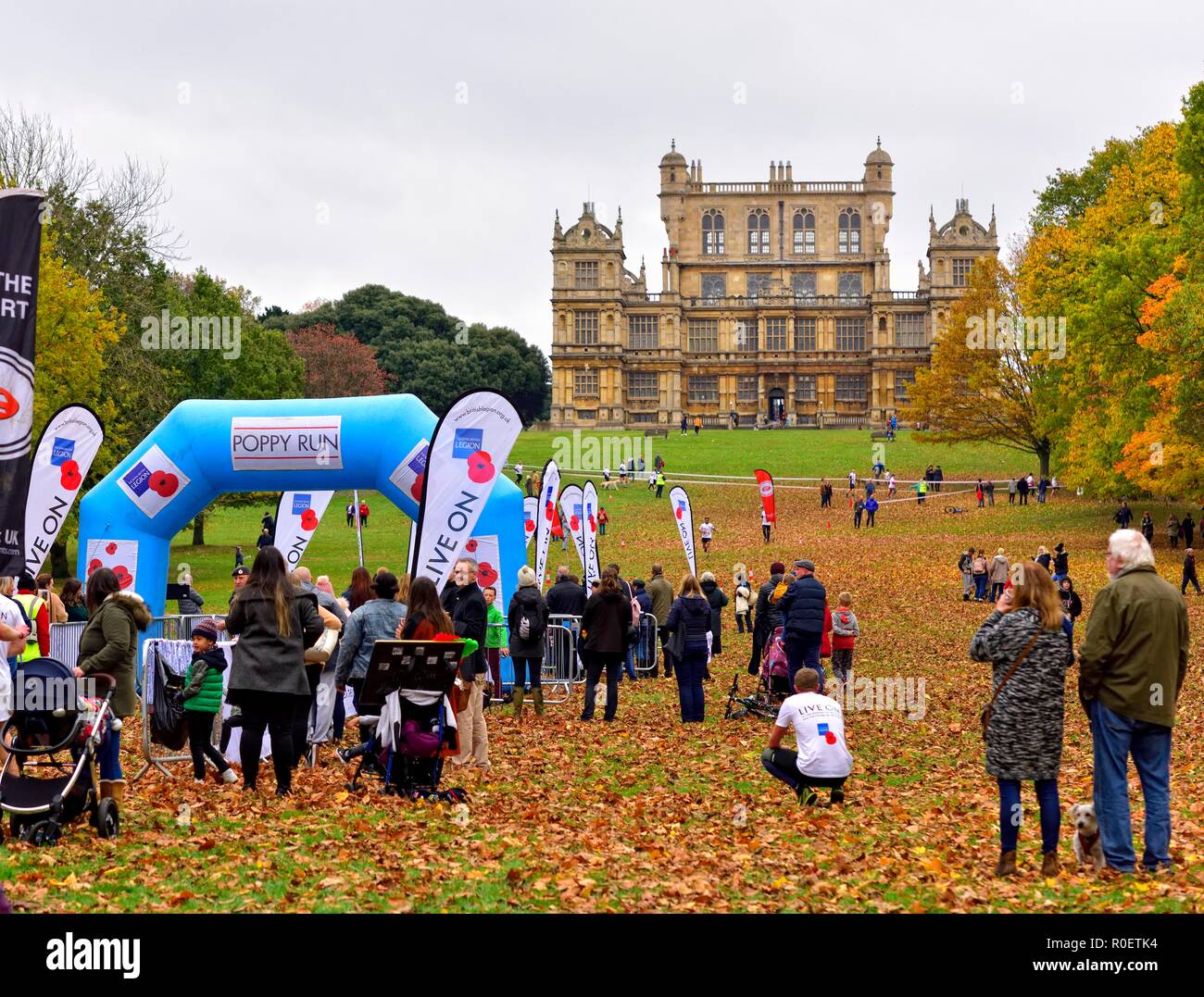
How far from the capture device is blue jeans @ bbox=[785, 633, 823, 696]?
15.1 m

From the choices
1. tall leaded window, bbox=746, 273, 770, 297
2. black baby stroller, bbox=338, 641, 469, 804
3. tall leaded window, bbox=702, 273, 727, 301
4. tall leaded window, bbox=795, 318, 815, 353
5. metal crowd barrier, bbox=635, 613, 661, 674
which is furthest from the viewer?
tall leaded window, bbox=702, 273, 727, 301

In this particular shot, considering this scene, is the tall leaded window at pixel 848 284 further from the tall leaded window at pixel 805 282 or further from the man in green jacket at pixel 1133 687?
the man in green jacket at pixel 1133 687

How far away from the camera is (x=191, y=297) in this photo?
155 feet

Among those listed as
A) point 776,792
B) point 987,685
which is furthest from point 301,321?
point 776,792

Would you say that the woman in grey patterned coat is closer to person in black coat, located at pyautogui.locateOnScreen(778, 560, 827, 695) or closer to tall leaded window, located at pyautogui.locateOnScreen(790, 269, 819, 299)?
person in black coat, located at pyautogui.locateOnScreen(778, 560, 827, 695)

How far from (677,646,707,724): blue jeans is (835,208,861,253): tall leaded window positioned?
3317 inches

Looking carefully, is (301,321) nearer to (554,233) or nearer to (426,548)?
(554,233)

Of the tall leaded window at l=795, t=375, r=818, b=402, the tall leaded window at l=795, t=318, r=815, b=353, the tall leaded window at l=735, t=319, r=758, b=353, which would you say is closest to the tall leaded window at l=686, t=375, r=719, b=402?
the tall leaded window at l=735, t=319, r=758, b=353

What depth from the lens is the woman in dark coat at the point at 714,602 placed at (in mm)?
18859

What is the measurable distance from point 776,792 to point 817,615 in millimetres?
4060

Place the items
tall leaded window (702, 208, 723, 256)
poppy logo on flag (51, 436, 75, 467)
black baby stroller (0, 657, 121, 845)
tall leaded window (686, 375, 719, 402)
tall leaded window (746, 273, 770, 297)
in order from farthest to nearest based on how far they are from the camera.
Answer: tall leaded window (702, 208, 723, 256) < tall leaded window (746, 273, 770, 297) < tall leaded window (686, 375, 719, 402) < poppy logo on flag (51, 436, 75, 467) < black baby stroller (0, 657, 121, 845)

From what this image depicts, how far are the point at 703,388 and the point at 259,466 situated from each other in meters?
76.7

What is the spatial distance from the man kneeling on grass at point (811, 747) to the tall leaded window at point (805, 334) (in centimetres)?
8396
